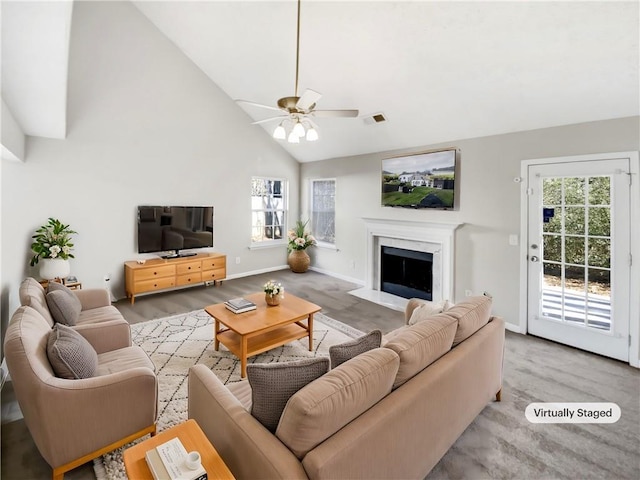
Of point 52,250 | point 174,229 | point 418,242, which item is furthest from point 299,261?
point 52,250

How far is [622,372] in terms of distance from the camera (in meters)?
3.10

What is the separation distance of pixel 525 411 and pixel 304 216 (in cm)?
576

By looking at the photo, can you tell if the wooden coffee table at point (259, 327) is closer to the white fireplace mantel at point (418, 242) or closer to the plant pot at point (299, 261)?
the white fireplace mantel at point (418, 242)

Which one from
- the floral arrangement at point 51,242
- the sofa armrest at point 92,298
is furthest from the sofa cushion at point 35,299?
the floral arrangement at point 51,242

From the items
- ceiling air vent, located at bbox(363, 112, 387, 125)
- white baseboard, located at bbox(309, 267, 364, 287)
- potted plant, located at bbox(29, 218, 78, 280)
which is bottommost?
white baseboard, located at bbox(309, 267, 364, 287)

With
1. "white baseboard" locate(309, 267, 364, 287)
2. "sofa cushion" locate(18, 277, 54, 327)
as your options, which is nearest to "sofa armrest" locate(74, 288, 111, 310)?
"sofa cushion" locate(18, 277, 54, 327)

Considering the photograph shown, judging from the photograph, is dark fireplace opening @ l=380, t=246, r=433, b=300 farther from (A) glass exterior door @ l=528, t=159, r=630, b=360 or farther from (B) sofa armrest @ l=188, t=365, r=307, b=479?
(B) sofa armrest @ l=188, t=365, r=307, b=479

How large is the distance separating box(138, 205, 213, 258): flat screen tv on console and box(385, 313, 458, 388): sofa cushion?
468 centimetres

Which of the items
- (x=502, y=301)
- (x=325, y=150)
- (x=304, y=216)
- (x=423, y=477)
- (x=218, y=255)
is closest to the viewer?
(x=423, y=477)

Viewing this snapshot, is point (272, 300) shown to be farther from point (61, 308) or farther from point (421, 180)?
point (421, 180)

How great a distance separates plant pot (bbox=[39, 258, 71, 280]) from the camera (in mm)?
4102

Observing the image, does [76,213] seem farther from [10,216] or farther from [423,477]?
[423,477]

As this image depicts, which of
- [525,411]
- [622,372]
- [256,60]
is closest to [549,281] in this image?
[622,372]

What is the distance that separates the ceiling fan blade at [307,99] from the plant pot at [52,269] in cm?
370
